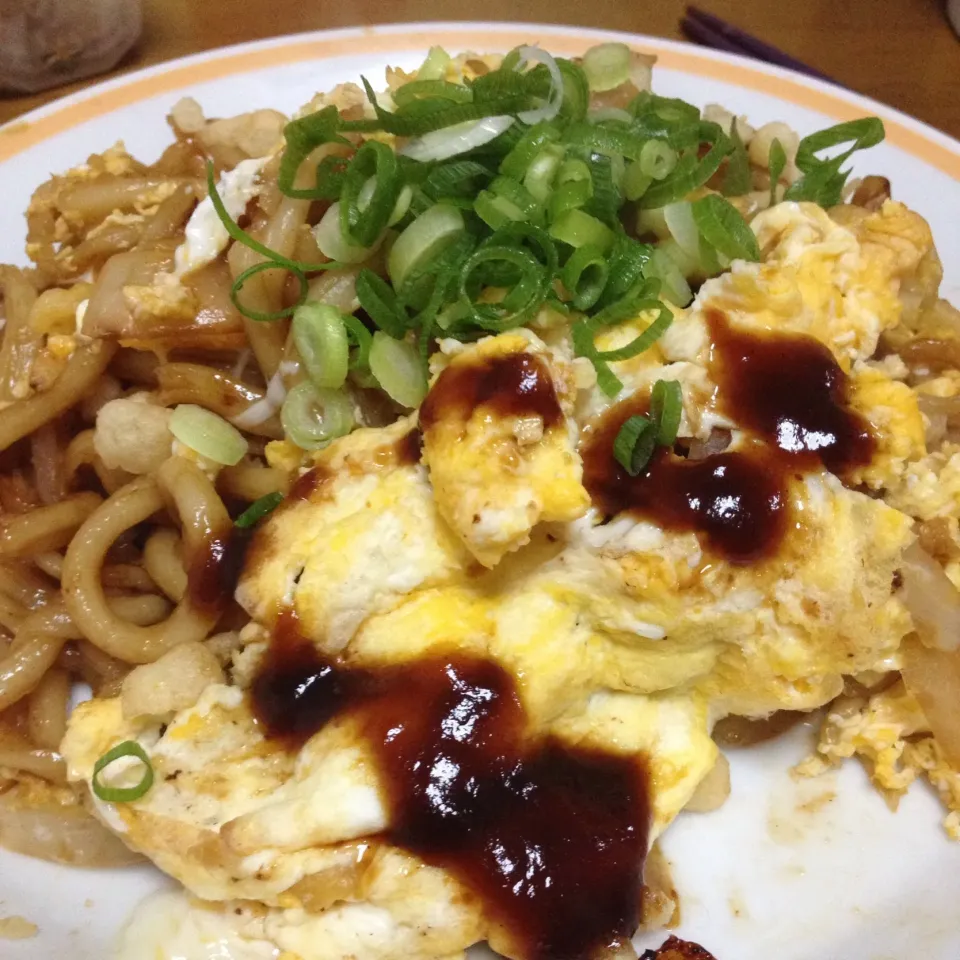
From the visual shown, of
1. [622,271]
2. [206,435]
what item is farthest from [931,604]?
[206,435]

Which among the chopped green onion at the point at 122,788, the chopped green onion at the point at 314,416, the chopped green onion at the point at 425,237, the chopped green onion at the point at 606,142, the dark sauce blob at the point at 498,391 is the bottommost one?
the chopped green onion at the point at 122,788

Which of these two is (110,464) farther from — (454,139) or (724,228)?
(724,228)

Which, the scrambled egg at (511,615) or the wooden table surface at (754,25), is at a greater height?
the wooden table surface at (754,25)

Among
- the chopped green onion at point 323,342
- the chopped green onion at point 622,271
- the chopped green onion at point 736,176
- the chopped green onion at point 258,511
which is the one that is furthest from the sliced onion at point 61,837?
the chopped green onion at point 736,176

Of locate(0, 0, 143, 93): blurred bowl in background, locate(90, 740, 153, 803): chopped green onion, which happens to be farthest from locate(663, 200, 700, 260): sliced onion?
locate(0, 0, 143, 93): blurred bowl in background

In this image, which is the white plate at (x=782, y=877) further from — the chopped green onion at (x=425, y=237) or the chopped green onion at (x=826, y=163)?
the chopped green onion at (x=425, y=237)

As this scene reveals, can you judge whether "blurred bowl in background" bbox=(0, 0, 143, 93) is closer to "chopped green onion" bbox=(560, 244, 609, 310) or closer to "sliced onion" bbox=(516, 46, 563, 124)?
"sliced onion" bbox=(516, 46, 563, 124)
